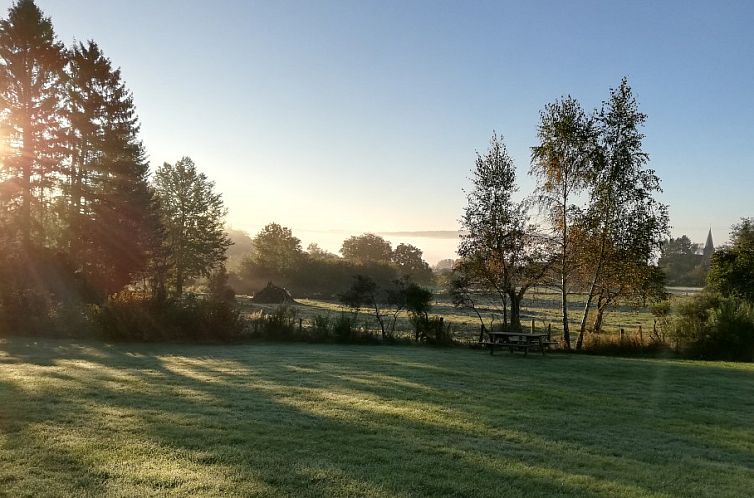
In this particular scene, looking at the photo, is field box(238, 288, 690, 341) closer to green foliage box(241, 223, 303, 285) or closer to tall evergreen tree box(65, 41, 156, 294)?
tall evergreen tree box(65, 41, 156, 294)

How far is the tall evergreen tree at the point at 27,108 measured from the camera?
82.7 ft

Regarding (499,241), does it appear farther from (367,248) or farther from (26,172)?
(367,248)

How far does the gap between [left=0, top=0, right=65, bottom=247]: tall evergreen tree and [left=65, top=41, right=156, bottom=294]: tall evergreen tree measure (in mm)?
1385

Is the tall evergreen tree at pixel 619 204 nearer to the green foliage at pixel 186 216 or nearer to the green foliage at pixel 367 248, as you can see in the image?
the green foliage at pixel 186 216

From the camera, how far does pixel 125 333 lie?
57.2 feet

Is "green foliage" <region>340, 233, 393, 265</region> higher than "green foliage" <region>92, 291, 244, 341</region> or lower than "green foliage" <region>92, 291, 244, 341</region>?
higher

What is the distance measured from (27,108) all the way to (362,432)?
2791cm

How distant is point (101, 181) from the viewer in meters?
30.8

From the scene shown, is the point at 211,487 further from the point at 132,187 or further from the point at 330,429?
the point at 132,187

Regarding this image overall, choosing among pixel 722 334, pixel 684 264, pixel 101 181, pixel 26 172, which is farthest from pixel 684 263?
pixel 26 172

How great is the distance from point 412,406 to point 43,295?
18.1 m

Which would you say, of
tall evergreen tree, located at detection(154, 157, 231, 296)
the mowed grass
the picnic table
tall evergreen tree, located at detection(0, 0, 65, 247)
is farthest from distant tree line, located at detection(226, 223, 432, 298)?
the mowed grass

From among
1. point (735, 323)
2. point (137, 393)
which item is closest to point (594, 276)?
point (735, 323)

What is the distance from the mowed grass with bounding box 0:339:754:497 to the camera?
14.7 ft
